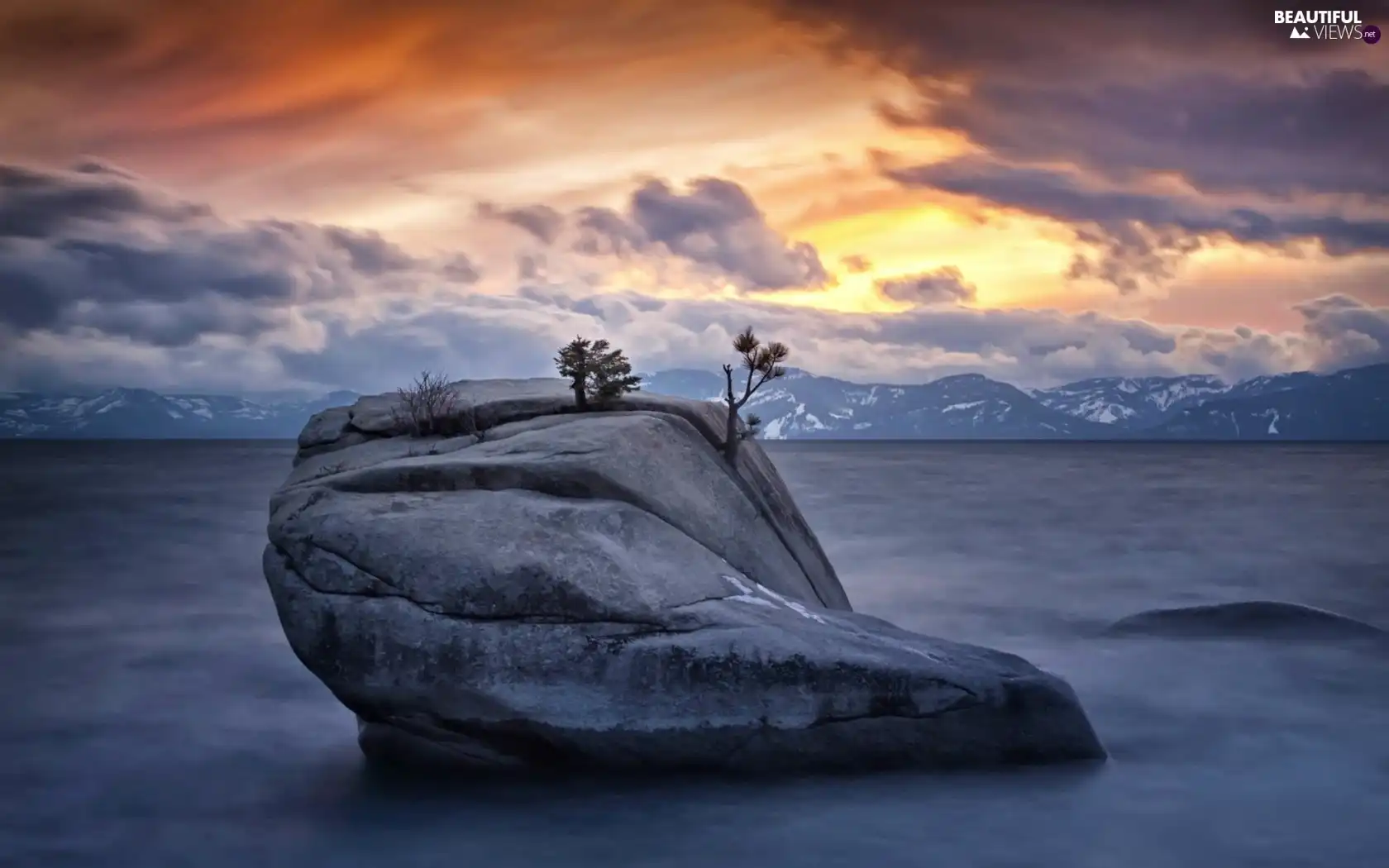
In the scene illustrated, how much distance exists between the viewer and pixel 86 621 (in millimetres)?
24859

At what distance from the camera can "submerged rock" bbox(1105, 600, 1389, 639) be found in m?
21.2

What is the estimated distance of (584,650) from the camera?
37.6 feet

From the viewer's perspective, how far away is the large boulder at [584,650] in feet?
37.6

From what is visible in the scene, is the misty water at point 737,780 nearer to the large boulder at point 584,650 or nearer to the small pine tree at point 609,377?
the large boulder at point 584,650

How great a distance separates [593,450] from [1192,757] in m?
8.09

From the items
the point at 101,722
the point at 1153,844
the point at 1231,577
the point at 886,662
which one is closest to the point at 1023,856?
the point at 1153,844

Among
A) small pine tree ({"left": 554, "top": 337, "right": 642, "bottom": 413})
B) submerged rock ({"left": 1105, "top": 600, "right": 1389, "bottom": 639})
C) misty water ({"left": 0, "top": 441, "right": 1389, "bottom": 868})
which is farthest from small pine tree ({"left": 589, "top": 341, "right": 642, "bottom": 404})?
submerged rock ({"left": 1105, "top": 600, "right": 1389, "bottom": 639})

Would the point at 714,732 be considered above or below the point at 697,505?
below

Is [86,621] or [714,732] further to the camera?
[86,621]

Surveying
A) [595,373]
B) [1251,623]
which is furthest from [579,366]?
[1251,623]

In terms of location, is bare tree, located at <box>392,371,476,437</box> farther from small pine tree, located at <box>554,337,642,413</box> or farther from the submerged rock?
the submerged rock

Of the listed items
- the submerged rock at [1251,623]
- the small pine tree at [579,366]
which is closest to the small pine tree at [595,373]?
the small pine tree at [579,366]

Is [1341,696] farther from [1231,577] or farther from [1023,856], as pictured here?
[1231,577]

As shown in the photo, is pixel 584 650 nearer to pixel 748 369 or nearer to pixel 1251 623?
pixel 748 369
